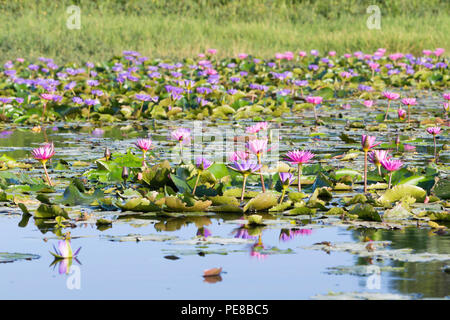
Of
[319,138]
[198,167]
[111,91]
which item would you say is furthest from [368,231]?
[111,91]

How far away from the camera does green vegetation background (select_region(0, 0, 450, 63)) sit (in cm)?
1702

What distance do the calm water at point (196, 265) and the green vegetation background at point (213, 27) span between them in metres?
12.5

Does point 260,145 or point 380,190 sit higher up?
point 260,145

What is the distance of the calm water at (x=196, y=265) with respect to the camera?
9.79 feet

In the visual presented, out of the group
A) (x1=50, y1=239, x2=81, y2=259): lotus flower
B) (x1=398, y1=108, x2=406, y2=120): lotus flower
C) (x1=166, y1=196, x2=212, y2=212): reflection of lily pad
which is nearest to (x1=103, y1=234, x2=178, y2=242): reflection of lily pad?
(x1=50, y1=239, x2=81, y2=259): lotus flower

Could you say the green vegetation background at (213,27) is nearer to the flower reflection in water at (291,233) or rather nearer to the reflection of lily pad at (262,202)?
the reflection of lily pad at (262,202)

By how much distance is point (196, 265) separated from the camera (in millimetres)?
3332

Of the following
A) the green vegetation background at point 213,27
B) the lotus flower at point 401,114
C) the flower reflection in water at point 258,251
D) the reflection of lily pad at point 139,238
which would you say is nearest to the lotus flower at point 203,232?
the reflection of lily pad at point 139,238

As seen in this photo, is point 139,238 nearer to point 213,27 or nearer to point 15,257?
point 15,257

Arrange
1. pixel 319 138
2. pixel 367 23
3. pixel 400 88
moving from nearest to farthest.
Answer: pixel 319 138
pixel 400 88
pixel 367 23

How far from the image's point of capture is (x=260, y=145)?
177 inches

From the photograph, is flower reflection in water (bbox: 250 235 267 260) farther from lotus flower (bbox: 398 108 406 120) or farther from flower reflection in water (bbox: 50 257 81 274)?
lotus flower (bbox: 398 108 406 120)
